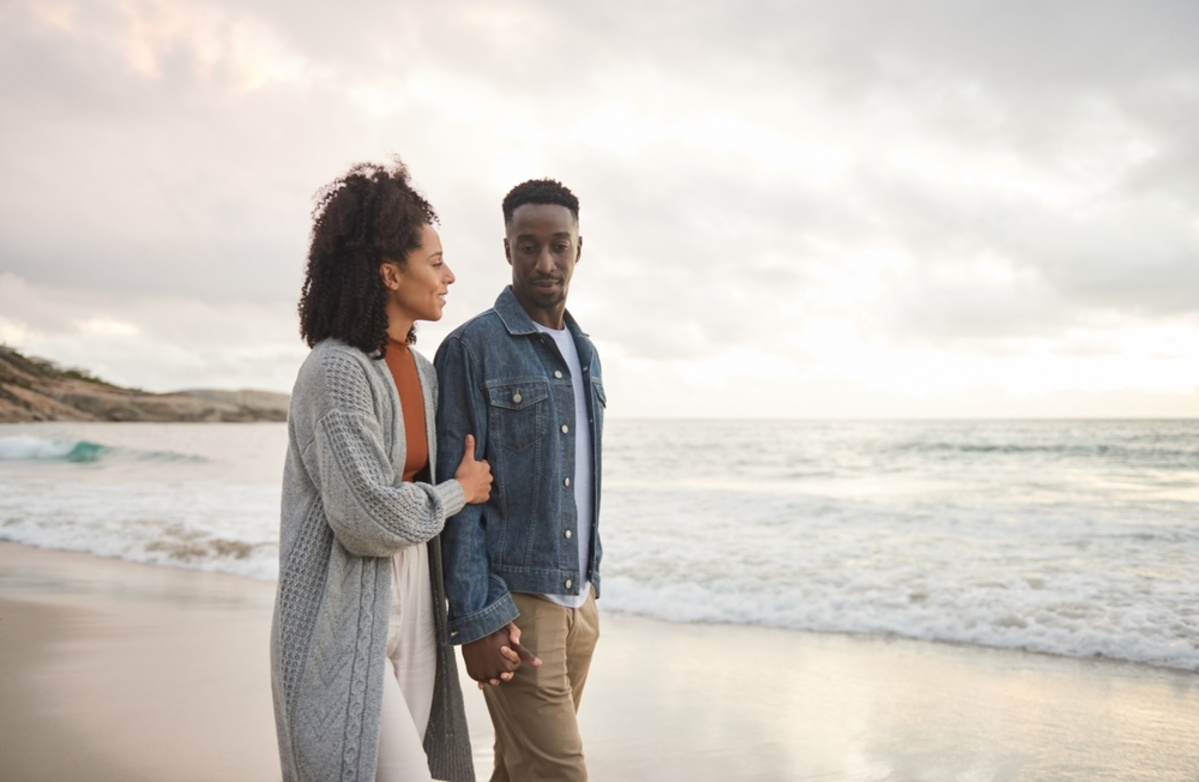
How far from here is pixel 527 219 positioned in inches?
92.9

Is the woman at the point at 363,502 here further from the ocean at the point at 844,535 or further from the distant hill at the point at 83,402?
the distant hill at the point at 83,402

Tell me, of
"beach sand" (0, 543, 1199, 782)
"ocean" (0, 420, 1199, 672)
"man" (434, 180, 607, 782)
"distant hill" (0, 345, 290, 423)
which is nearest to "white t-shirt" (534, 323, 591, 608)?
"man" (434, 180, 607, 782)

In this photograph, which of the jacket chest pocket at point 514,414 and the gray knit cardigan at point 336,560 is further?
the jacket chest pocket at point 514,414

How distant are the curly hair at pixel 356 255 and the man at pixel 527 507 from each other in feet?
0.92

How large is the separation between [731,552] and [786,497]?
18.4 feet

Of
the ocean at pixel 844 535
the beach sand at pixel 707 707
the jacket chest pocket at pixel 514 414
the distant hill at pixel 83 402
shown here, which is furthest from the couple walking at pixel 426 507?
the distant hill at pixel 83 402

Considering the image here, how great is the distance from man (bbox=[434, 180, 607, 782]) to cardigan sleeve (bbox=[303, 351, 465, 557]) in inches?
8.5

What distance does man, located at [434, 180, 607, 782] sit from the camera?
215 centimetres

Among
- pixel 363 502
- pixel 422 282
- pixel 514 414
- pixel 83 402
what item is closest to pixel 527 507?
pixel 514 414

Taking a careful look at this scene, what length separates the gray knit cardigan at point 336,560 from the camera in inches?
75.4

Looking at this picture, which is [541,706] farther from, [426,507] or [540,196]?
[540,196]

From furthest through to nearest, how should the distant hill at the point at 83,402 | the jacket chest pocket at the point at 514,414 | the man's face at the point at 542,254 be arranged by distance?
the distant hill at the point at 83,402 < the man's face at the point at 542,254 < the jacket chest pocket at the point at 514,414

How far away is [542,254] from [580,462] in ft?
1.98

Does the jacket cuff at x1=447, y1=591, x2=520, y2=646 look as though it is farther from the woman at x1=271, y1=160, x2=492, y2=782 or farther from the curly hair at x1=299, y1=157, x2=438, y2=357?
the curly hair at x1=299, y1=157, x2=438, y2=357
